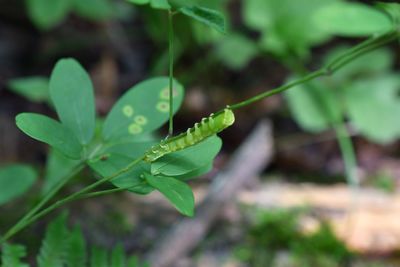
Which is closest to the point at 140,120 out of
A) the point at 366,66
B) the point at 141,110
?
the point at 141,110

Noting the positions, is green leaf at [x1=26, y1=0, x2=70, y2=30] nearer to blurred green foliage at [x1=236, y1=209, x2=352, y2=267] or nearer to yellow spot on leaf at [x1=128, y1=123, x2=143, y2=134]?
blurred green foliage at [x1=236, y1=209, x2=352, y2=267]

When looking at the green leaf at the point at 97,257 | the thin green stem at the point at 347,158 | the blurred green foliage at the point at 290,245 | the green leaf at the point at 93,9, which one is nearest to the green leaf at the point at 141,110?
the green leaf at the point at 97,257

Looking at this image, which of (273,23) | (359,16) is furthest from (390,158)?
(359,16)

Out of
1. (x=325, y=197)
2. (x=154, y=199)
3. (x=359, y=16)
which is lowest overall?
(x=325, y=197)

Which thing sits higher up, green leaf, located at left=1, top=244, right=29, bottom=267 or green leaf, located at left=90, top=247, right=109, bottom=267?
green leaf, located at left=1, top=244, right=29, bottom=267

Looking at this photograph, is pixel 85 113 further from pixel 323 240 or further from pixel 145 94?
pixel 323 240

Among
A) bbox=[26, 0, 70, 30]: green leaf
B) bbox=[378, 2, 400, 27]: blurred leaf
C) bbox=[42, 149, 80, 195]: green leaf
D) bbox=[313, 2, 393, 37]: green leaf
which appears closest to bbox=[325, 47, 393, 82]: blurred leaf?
bbox=[313, 2, 393, 37]: green leaf

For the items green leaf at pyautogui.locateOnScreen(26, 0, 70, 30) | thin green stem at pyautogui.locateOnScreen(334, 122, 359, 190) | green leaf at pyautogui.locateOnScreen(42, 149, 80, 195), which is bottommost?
thin green stem at pyautogui.locateOnScreen(334, 122, 359, 190)
